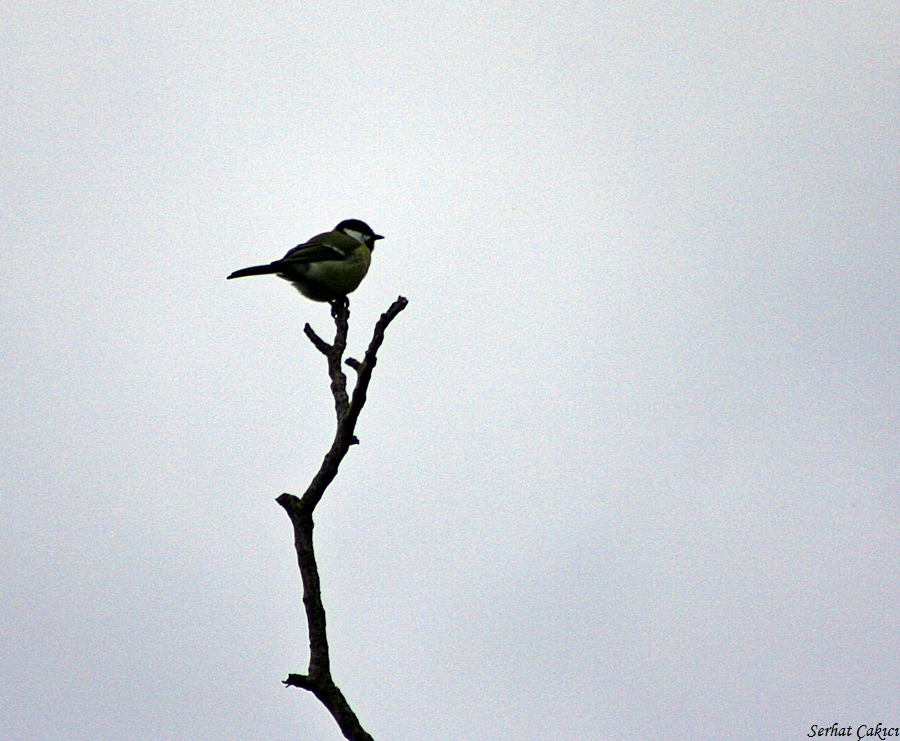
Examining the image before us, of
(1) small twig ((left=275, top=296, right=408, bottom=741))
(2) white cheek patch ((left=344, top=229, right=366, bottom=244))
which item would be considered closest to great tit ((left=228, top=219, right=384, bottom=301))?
(2) white cheek patch ((left=344, top=229, right=366, bottom=244))

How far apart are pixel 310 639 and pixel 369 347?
162cm

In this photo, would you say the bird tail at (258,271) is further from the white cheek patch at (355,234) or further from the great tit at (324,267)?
the white cheek patch at (355,234)

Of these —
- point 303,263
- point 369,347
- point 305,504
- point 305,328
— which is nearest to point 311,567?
point 305,504

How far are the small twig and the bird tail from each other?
2.54 m

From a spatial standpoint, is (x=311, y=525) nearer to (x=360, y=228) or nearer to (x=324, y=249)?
(x=324, y=249)

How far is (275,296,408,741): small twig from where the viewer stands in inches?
150

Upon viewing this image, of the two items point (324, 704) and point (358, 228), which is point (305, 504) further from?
point (358, 228)

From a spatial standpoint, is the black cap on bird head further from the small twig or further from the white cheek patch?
the small twig

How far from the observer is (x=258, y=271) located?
7.81 m

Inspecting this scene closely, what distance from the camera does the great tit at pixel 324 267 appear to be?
8188 mm

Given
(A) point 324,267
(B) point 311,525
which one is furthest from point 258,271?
(B) point 311,525

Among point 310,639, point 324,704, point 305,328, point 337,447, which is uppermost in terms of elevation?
point 305,328

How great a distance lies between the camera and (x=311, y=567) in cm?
410

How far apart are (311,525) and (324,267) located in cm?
454
